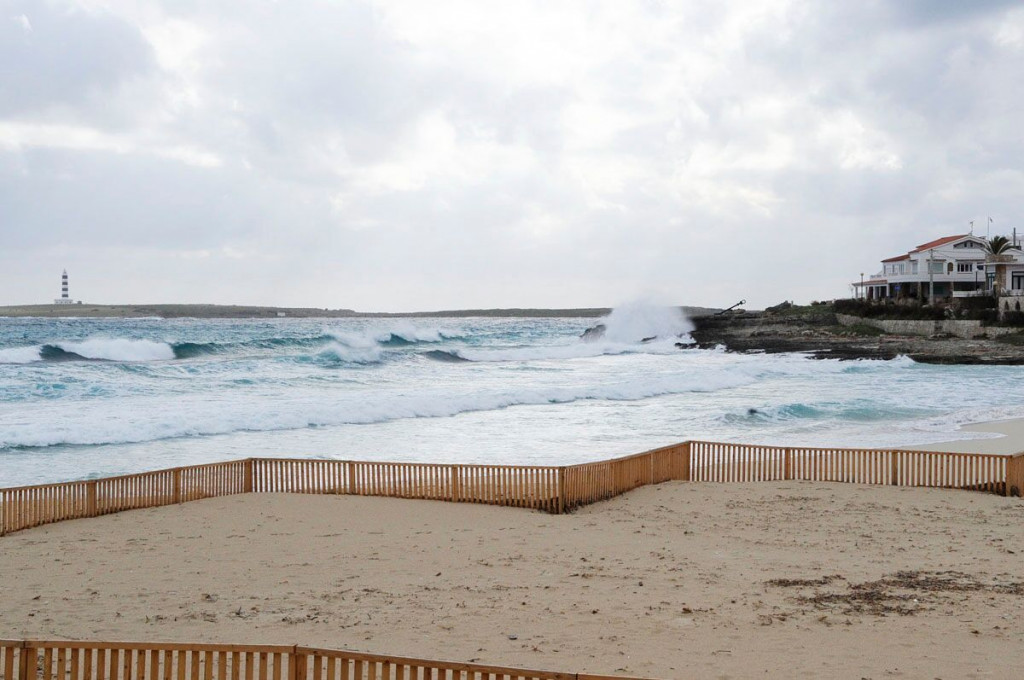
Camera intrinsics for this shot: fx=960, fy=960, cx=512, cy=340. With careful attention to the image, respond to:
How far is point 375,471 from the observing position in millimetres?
15609

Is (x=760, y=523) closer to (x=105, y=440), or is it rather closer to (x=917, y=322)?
(x=105, y=440)

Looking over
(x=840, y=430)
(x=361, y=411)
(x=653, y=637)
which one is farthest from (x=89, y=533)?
(x=840, y=430)

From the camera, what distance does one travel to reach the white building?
247ft

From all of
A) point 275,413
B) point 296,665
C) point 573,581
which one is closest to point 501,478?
point 573,581

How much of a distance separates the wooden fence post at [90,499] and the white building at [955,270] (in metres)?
74.4

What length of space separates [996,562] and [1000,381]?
32.4 metres

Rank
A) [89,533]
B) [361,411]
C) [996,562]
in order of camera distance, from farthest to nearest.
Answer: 1. [361,411]
2. [89,533]
3. [996,562]

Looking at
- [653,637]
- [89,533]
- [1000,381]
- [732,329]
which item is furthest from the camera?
[732,329]

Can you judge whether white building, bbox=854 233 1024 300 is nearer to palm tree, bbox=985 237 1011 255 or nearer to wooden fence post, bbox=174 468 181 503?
palm tree, bbox=985 237 1011 255

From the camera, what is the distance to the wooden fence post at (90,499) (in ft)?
43.6

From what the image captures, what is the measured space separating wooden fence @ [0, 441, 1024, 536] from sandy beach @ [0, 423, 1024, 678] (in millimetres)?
410

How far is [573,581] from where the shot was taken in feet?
32.0

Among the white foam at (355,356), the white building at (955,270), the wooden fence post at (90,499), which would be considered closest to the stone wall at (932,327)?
the white building at (955,270)

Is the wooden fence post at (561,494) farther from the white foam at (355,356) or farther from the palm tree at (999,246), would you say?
the palm tree at (999,246)
